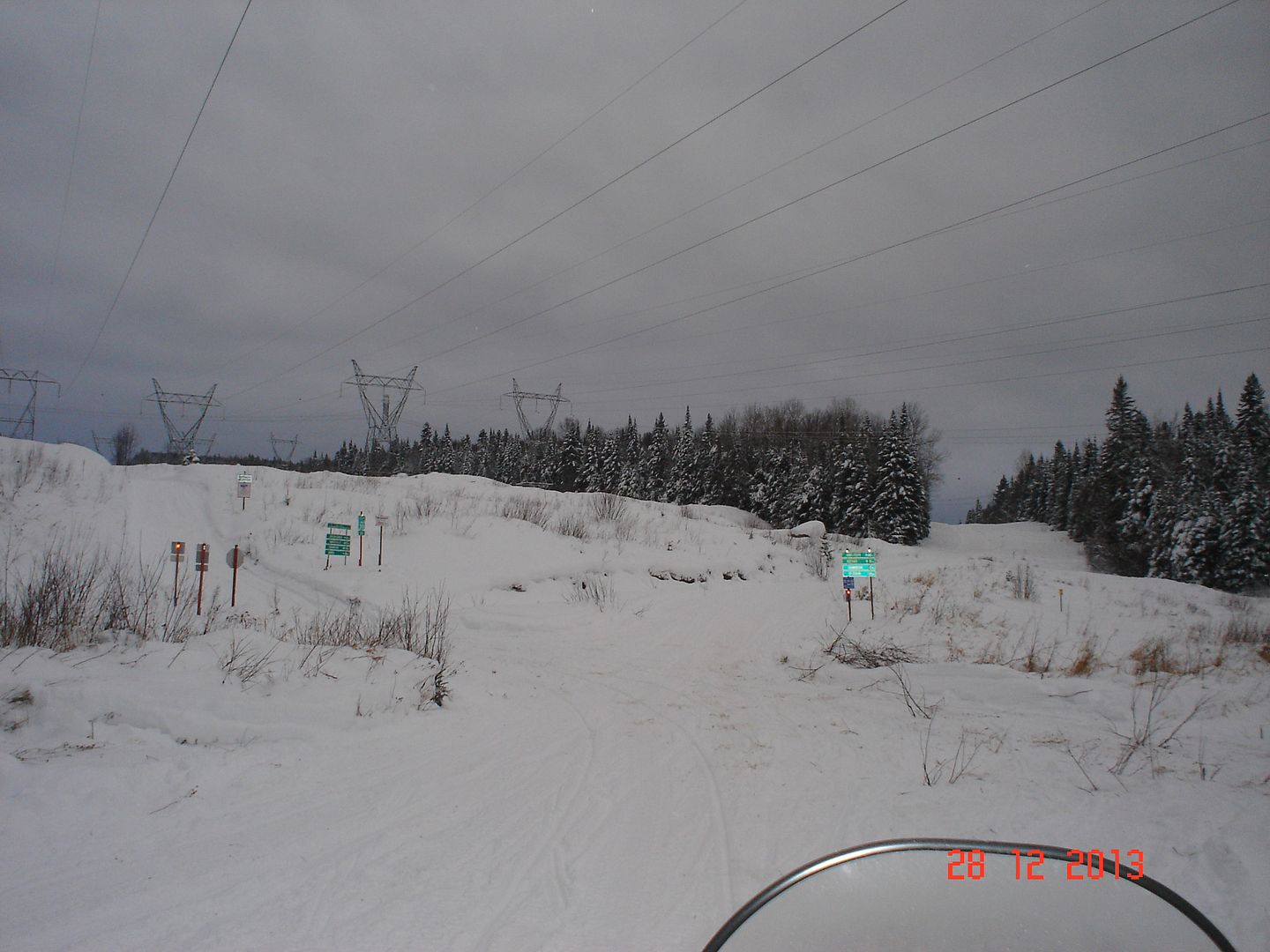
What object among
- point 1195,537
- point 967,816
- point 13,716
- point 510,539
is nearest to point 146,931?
point 13,716

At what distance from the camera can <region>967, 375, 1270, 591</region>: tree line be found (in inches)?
1432

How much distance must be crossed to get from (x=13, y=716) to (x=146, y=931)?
8.88 feet

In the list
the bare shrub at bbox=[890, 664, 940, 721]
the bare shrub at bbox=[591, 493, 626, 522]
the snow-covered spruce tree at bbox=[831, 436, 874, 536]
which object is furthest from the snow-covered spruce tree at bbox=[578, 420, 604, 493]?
the bare shrub at bbox=[890, 664, 940, 721]

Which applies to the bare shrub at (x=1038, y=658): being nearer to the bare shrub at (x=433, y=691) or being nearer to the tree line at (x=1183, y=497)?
the bare shrub at (x=433, y=691)

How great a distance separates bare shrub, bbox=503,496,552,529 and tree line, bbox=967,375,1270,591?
37.8m

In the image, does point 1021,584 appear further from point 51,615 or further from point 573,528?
point 51,615

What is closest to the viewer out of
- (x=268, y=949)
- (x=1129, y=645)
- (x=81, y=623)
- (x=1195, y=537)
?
(x=268, y=949)

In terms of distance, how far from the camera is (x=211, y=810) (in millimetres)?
4590

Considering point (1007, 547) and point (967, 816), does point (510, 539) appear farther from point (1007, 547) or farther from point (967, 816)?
point (1007, 547)

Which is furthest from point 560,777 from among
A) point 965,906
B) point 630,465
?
point 630,465

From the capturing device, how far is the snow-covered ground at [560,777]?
11.8 feet

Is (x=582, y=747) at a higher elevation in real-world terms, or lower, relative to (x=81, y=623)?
lower

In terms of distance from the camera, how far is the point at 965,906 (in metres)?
1.45
